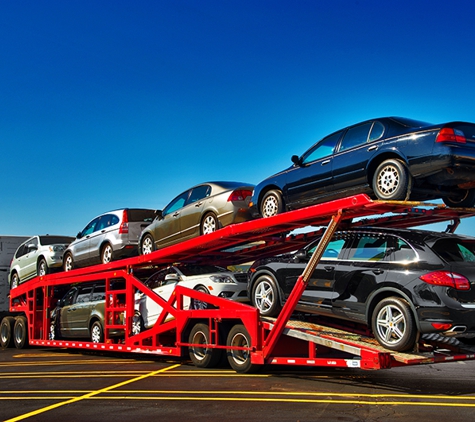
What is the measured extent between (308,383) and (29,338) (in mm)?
9725

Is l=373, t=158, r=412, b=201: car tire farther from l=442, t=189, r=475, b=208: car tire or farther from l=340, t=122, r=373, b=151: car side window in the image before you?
l=442, t=189, r=475, b=208: car tire

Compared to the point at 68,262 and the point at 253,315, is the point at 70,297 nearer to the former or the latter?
the point at 68,262

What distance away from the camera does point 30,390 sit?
9.32m

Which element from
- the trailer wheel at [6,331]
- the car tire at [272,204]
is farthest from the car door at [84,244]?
the car tire at [272,204]

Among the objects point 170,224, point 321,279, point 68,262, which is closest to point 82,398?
point 321,279

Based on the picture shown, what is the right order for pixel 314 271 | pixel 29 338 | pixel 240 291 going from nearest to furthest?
1. pixel 314 271
2. pixel 240 291
3. pixel 29 338

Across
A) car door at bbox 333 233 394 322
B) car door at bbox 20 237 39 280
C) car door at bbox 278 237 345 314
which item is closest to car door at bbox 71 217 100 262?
car door at bbox 20 237 39 280

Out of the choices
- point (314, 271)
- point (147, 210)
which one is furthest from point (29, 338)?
point (314, 271)

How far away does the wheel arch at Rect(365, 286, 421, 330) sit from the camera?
7570 millimetres

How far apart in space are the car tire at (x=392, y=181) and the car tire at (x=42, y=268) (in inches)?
423

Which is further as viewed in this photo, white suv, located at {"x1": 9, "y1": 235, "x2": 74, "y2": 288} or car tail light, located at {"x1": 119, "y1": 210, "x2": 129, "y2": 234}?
white suv, located at {"x1": 9, "y1": 235, "x2": 74, "y2": 288}

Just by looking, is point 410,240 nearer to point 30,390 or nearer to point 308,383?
point 308,383

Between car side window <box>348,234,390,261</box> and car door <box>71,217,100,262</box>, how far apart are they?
8156 mm

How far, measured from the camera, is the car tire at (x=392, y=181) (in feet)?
27.3
